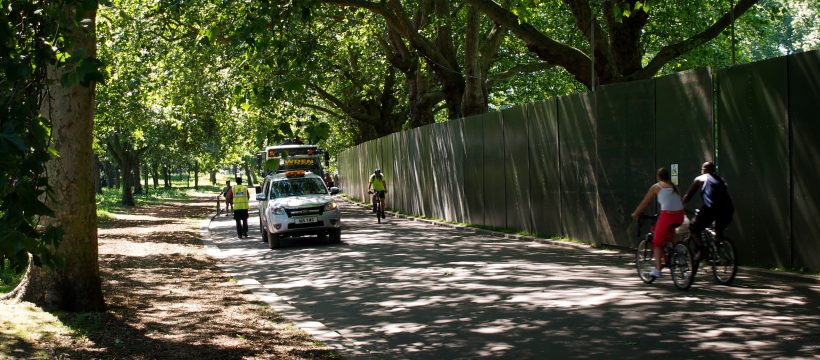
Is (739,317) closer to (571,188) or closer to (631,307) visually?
(631,307)

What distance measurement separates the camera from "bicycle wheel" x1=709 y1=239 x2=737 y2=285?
10945 mm

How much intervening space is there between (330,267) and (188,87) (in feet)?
45.1

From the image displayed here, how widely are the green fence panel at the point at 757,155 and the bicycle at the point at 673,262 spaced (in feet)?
4.80

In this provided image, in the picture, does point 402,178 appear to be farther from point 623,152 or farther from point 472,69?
point 623,152

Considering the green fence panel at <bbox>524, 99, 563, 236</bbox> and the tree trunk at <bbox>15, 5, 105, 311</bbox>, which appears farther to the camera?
the green fence panel at <bbox>524, 99, 563, 236</bbox>

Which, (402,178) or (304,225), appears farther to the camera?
(402,178)

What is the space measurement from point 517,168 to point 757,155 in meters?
9.52

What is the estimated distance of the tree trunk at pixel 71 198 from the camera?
9.49 metres

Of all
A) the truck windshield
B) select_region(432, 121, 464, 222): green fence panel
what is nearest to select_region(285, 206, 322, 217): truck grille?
the truck windshield

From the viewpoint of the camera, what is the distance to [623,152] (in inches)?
643

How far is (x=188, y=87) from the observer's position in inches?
1070

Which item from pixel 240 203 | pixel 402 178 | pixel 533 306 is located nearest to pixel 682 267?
pixel 533 306

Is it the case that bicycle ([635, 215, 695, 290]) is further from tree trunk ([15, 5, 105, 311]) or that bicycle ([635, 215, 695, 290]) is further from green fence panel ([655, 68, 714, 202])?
tree trunk ([15, 5, 105, 311])

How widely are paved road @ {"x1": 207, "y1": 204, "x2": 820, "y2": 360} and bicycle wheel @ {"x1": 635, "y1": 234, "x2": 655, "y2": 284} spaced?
0.53ft
